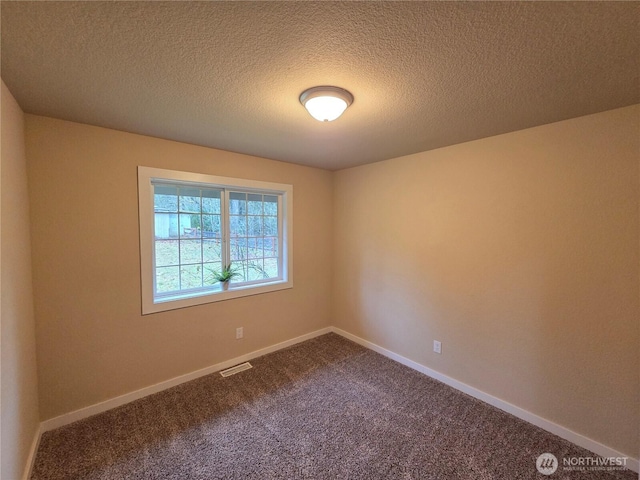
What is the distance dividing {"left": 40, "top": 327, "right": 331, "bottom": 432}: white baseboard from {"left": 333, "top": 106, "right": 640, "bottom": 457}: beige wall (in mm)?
1483

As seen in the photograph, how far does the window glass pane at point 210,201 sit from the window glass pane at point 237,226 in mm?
184

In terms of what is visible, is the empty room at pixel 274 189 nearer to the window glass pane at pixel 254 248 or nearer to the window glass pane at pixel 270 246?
the window glass pane at pixel 254 248

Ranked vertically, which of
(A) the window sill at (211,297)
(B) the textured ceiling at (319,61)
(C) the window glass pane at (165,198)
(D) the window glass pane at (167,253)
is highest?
(B) the textured ceiling at (319,61)

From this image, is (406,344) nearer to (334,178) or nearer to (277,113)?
(334,178)

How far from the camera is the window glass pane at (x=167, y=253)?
2441mm

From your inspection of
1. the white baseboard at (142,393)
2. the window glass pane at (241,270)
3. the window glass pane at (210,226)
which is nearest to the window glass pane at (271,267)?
the window glass pane at (241,270)

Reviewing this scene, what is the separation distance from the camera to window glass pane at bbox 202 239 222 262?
8.89 feet

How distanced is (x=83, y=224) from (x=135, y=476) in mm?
1723

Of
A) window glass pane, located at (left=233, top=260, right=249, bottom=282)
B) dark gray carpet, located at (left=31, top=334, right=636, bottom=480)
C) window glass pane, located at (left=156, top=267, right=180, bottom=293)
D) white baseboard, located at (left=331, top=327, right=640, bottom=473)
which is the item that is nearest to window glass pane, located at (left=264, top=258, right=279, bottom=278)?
window glass pane, located at (left=233, top=260, right=249, bottom=282)

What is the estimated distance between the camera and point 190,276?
2.63 meters

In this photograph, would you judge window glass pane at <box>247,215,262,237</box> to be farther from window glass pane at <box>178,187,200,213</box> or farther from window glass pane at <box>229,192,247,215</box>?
window glass pane at <box>178,187,200,213</box>

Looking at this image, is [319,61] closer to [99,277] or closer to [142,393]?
[99,277]

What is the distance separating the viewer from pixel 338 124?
1953mm

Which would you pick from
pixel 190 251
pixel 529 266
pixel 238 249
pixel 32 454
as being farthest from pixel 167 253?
pixel 529 266
